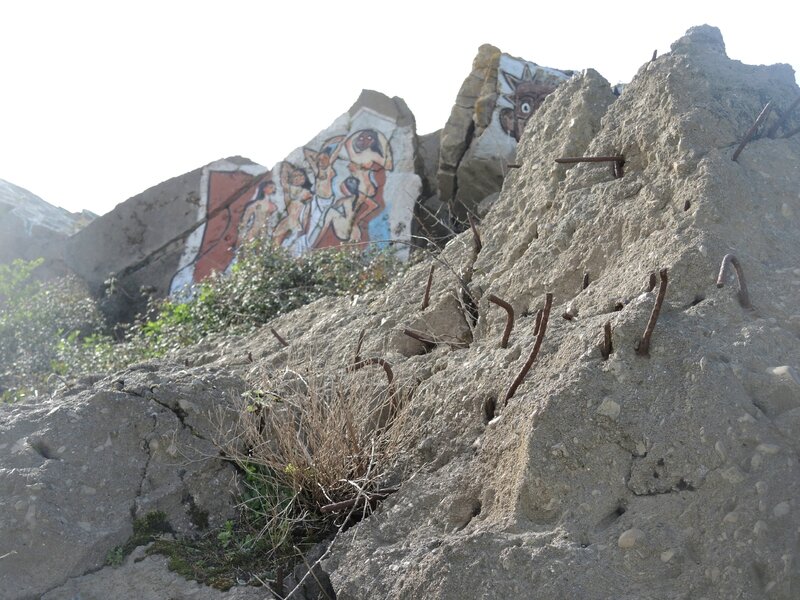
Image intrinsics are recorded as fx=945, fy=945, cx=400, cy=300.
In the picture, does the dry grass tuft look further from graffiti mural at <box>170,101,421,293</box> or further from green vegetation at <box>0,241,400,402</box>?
graffiti mural at <box>170,101,421,293</box>

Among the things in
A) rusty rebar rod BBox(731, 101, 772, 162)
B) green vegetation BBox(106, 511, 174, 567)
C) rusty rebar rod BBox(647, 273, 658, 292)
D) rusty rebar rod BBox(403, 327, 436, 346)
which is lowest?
green vegetation BBox(106, 511, 174, 567)

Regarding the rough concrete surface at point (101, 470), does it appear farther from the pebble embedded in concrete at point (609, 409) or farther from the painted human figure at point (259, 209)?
the painted human figure at point (259, 209)

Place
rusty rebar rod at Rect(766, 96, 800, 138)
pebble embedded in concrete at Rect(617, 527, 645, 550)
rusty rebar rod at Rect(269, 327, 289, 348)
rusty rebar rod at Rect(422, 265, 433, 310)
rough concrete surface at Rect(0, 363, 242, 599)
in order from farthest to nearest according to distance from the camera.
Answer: rusty rebar rod at Rect(269, 327, 289, 348) → rusty rebar rod at Rect(422, 265, 433, 310) → rusty rebar rod at Rect(766, 96, 800, 138) → rough concrete surface at Rect(0, 363, 242, 599) → pebble embedded in concrete at Rect(617, 527, 645, 550)

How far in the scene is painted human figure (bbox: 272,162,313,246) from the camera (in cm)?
1362

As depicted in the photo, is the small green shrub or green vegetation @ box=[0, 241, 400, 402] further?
the small green shrub

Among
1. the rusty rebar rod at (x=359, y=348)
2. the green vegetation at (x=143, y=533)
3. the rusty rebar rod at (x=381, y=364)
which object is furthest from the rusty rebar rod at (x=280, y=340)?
the green vegetation at (x=143, y=533)

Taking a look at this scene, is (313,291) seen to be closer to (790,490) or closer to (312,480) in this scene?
(312,480)

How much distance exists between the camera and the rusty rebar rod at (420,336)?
3.53m

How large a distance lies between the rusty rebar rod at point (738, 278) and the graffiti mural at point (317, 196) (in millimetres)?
9251

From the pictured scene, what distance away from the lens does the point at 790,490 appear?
6.97ft

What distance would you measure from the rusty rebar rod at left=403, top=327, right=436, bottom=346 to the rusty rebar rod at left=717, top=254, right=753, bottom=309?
122cm

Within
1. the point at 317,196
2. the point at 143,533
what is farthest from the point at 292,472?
the point at 317,196

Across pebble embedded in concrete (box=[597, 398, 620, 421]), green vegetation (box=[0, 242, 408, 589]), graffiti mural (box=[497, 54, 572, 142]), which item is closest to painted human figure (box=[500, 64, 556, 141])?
graffiti mural (box=[497, 54, 572, 142])

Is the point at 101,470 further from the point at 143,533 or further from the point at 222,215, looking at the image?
the point at 222,215
